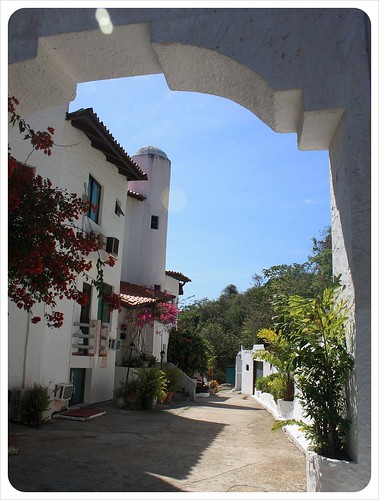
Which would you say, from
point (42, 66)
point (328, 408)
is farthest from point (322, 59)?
point (328, 408)

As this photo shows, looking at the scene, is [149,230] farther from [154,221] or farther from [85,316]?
[85,316]

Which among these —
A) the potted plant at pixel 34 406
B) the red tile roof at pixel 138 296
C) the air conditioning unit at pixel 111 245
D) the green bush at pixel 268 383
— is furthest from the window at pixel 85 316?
the green bush at pixel 268 383

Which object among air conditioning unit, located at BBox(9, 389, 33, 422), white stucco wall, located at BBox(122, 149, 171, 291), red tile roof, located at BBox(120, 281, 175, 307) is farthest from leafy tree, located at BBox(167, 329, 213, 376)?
air conditioning unit, located at BBox(9, 389, 33, 422)

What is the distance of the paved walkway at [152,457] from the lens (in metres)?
4.58

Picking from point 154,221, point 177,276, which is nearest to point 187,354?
point 177,276

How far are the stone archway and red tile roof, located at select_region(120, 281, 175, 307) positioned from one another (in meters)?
10.8

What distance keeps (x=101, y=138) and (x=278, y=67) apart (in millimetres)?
8714

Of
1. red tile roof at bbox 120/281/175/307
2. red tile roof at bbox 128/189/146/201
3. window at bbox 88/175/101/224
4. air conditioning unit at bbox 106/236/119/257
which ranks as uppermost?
red tile roof at bbox 128/189/146/201

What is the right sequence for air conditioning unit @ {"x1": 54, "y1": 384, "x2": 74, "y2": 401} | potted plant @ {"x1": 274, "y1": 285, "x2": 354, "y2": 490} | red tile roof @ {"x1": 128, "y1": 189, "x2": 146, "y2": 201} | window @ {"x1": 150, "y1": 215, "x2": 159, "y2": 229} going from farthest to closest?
window @ {"x1": 150, "y1": 215, "x2": 159, "y2": 229}
red tile roof @ {"x1": 128, "y1": 189, "x2": 146, "y2": 201}
air conditioning unit @ {"x1": 54, "y1": 384, "x2": 74, "y2": 401}
potted plant @ {"x1": 274, "y1": 285, "x2": 354, "y2": 490}

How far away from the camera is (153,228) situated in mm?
19031

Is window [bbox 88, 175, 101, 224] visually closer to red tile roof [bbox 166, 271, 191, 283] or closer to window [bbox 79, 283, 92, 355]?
window [bbox 79, 283, 92, 355]

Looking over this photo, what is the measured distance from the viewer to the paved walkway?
15.0ft

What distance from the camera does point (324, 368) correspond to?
2951 millimetres

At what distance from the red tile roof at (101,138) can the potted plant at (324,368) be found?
8.35 m
